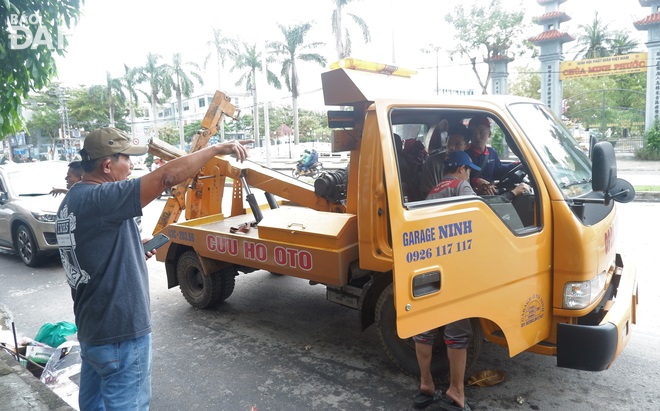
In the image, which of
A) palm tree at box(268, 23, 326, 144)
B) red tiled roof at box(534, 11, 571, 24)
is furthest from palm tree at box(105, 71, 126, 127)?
red tiled roof at box(534, 11, 571, 24)

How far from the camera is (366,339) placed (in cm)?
436

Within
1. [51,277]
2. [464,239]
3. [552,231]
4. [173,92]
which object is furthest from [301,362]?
[173,92]

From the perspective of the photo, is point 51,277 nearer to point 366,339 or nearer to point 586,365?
point 366,339

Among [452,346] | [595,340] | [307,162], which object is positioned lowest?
[452,346]

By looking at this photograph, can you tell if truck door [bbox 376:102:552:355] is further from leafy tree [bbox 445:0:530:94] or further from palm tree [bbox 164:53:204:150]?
palm tree [bbox 164:53:204:150]

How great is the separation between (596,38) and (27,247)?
41.0 meters

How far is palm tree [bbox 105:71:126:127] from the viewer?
46.0 metres

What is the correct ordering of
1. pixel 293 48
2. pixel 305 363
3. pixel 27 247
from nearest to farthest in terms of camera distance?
pixel 305 363, pixel 27 247, pixel 293 48

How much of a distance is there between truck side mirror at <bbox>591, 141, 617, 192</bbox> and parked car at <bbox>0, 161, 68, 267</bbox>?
7.19m

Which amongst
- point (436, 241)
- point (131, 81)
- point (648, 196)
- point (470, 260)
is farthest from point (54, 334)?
point (131, 81)

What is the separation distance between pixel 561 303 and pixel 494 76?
22825 mm

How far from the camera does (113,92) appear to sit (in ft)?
152

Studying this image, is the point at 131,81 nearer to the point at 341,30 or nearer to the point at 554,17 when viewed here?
the point at 341,30

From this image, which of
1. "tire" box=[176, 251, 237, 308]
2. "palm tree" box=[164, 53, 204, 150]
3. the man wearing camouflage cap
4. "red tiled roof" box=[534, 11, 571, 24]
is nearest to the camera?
the man wearing camouflage cap
